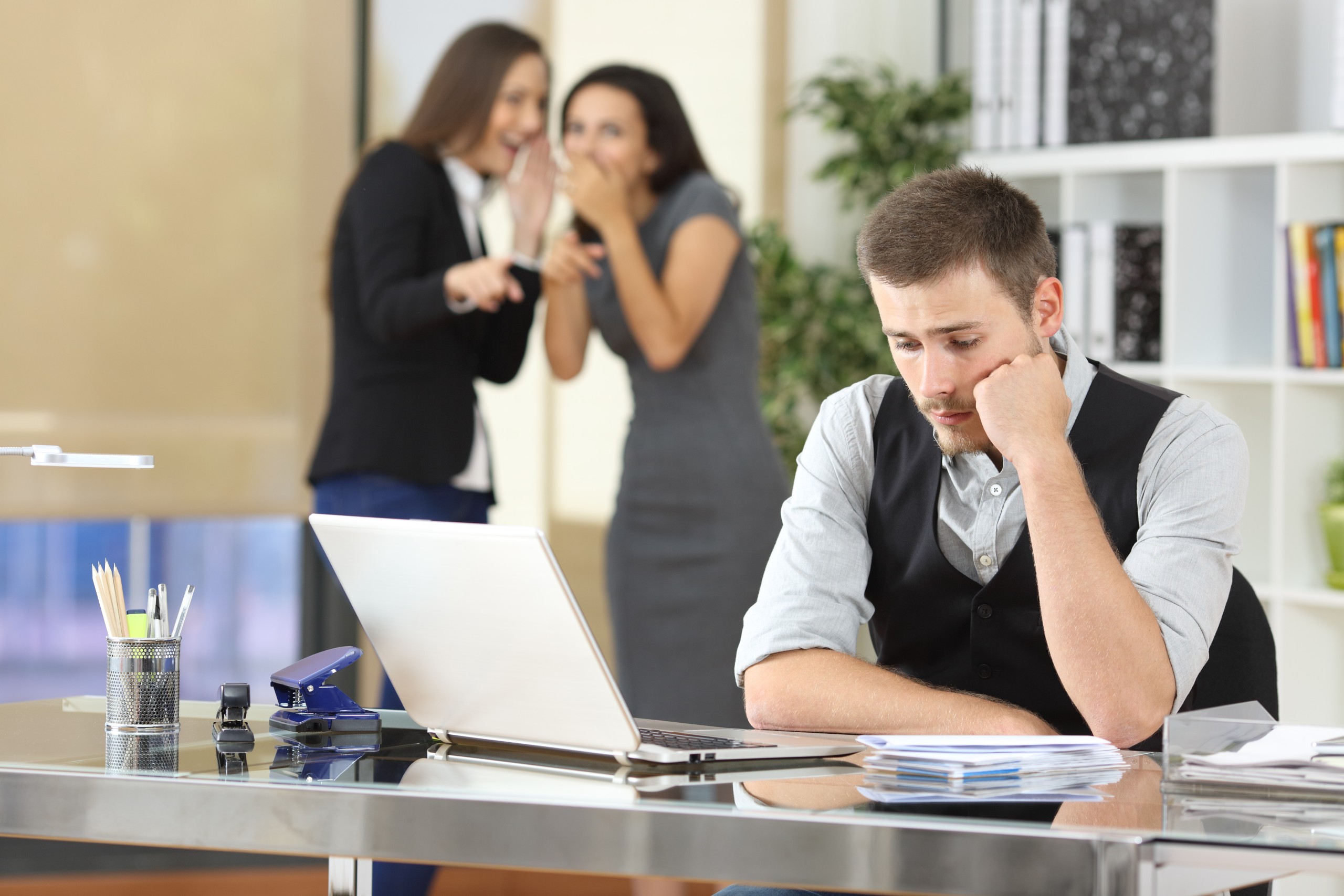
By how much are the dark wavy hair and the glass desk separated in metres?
1.73

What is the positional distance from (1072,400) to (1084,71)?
6.14 feet

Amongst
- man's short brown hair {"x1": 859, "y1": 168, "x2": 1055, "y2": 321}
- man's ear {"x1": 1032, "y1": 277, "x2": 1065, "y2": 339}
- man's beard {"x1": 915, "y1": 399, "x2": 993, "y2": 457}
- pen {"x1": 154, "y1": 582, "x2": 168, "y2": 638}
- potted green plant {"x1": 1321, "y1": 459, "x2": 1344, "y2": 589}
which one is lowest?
pen {"x1": 154, "y1": 582, "x2": 168, "y2": 638}

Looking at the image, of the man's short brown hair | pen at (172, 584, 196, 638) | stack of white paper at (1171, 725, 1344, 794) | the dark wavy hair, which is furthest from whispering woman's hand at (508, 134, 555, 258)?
stack of white paper at (1171, 725, 1344, 794)

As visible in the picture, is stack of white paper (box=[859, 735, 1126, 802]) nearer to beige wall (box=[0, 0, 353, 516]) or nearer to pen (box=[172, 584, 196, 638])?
pen (box=[172, 584, 196, 638])

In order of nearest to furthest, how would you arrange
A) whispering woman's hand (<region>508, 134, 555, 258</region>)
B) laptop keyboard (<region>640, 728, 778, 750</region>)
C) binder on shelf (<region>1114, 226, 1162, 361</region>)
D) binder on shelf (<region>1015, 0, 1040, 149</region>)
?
laptop keyboard (<region>640, 728, 778, 750</region>) < whispering woman's hand (<region>508, 134, 555, 258</region>) < binder on shelf (<region>1114, 226, 1162, 361</region>) < binder on shelf (<region>1015, 0, 1040, 149</region>)

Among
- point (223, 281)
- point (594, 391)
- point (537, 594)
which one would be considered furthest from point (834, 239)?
point (537, 594)

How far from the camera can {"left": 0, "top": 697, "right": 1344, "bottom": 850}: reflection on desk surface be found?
96cm

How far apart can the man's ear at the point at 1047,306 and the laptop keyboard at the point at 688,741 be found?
0.65 meters

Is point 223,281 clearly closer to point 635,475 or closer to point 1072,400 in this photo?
point 635,475

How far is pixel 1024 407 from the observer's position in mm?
1532

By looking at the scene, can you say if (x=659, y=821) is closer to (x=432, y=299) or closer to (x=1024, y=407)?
(x=1024, y=407)

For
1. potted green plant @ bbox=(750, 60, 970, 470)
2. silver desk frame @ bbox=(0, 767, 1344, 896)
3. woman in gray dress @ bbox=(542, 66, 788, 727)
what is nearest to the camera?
silver desk frame @ bbox=(0, 767, 1344, 896)

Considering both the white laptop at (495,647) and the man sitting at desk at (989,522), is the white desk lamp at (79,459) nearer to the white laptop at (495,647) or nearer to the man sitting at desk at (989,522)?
the white laptop at (495,647)

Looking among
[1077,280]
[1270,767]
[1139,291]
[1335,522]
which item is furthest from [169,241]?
[1270,767]
